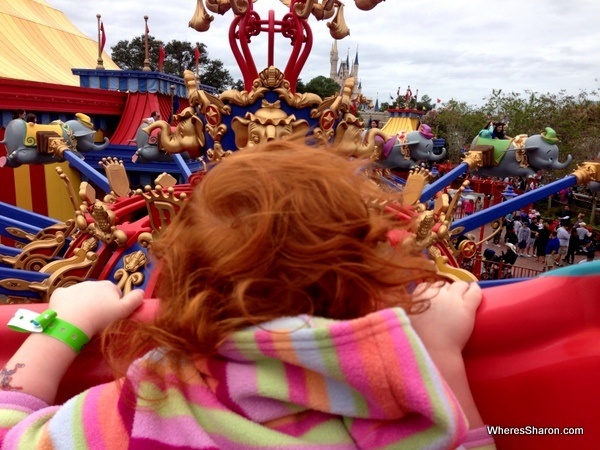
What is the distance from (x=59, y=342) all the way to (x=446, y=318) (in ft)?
1.57

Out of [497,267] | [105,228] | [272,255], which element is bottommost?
[497,267]

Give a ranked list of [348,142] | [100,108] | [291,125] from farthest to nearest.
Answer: [100,108] → [348,142] → [291,125]

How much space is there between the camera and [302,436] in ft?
1.57

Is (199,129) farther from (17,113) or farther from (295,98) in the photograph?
(17,113)

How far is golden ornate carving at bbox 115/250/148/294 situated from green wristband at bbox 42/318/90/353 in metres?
0.96

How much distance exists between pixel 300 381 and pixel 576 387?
1.29 feet

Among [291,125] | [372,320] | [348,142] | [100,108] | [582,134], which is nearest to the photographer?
[372,320]

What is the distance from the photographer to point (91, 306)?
0.65m

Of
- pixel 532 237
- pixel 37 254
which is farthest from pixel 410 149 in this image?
pixel 532 237

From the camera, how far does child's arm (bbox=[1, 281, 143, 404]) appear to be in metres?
0.60

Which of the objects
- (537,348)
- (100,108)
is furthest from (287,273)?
(100,108)

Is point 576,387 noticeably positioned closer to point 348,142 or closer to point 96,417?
point 96,417

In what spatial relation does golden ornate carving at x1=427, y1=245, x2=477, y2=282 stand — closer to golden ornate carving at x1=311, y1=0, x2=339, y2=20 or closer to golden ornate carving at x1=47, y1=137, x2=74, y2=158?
golden ornate carving at x1=311, y1=0, x2=339, y2=20

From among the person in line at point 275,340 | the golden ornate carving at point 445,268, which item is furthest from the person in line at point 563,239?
the person in line at point 275,340
